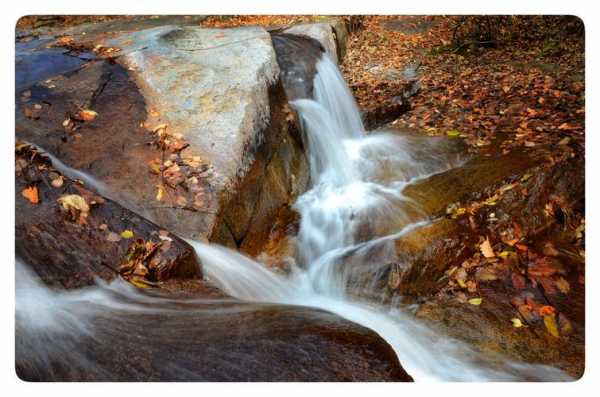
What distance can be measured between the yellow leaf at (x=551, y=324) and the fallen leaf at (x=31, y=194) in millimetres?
3017

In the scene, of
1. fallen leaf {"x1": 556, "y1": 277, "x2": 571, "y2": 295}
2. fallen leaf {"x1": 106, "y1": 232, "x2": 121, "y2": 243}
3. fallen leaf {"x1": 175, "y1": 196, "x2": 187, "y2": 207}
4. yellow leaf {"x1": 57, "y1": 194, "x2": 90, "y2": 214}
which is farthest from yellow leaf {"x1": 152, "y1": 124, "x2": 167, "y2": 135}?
fallen leaf {"x1": 556, "y1": 277, "x2": 571, "y2": 295}

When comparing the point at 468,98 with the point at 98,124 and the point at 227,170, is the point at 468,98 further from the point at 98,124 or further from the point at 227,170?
the point at 98,124

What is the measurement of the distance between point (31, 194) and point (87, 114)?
1231 millimetres

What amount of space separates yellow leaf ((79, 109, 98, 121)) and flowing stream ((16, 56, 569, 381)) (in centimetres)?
62

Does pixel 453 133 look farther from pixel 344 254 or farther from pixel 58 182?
pixel 58 182

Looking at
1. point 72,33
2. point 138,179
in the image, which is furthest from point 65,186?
point 72,33

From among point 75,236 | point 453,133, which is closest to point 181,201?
point 75,236

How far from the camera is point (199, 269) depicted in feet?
8.42

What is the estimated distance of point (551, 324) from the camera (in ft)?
8.81

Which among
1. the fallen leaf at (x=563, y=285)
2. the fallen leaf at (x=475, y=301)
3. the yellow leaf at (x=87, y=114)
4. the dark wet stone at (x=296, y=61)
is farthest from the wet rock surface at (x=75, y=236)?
the dark wet stone at (x=296, y=61)

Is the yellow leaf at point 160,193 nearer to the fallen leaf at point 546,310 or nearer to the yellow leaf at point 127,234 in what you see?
the yellow leaf at point 127,234

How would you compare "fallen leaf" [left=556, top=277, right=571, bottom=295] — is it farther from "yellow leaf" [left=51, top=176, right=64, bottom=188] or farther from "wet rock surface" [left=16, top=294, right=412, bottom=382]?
"yellow leaf" [left=51, top=176, right=64, bottom=188]

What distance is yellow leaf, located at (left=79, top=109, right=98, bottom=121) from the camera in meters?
3.26

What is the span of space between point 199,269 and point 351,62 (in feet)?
18.5
